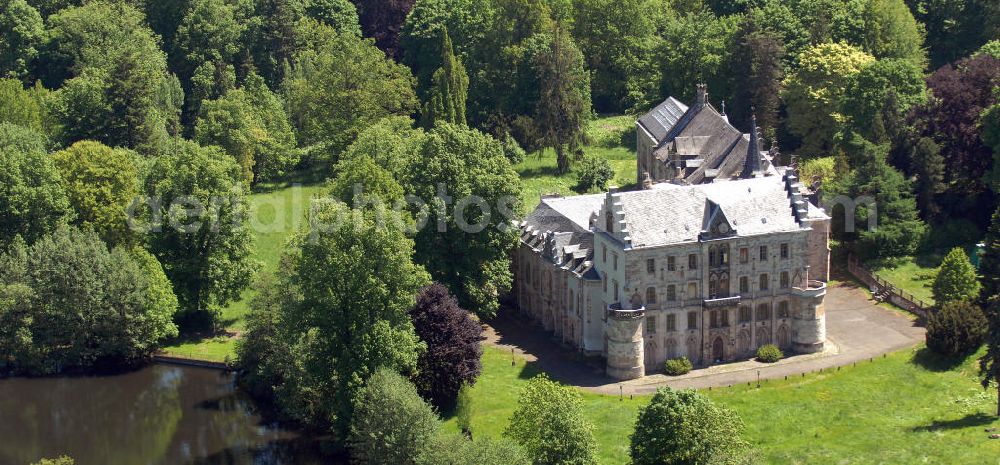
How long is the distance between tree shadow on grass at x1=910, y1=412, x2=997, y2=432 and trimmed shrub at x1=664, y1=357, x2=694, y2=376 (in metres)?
18.4

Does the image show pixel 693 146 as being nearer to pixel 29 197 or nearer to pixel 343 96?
pixel 343 96

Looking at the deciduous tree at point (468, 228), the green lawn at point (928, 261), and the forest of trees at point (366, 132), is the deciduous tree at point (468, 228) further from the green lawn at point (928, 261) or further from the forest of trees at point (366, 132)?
the green lawn at point (928, 261)

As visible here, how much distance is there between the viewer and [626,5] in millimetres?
172125

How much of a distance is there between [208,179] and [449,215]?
19.5 m

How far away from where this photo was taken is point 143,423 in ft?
383

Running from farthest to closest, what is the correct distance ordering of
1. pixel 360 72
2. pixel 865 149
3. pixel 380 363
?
pixel 360 72
pixel 865 149
pixel 380 363

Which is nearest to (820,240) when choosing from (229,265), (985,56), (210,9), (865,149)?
(865,149)

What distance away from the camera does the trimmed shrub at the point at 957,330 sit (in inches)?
4434

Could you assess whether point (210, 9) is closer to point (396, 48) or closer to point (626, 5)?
point (396, 48)

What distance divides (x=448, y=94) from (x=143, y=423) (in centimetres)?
4912

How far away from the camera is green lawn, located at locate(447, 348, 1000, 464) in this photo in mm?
100688

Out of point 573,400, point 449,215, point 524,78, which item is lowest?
point 573,400

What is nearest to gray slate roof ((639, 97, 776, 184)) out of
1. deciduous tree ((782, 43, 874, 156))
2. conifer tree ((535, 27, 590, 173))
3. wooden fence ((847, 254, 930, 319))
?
conifer tree ((535, 27, 590, 173))

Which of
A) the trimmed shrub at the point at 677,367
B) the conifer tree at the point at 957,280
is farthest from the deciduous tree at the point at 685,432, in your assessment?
the conifer tree at the point at 957,280
